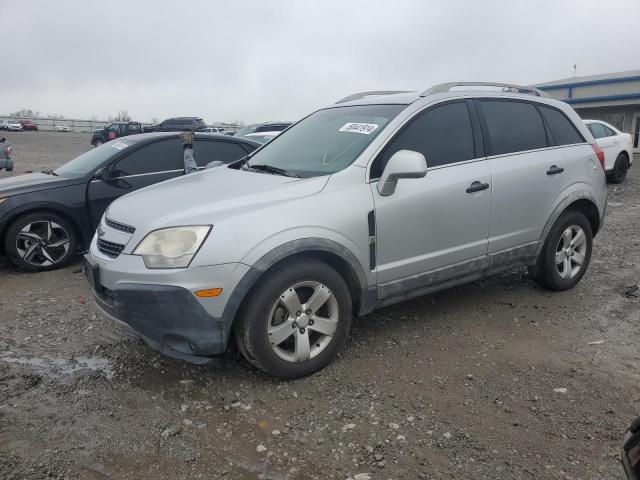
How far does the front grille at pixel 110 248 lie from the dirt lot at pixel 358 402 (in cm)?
82

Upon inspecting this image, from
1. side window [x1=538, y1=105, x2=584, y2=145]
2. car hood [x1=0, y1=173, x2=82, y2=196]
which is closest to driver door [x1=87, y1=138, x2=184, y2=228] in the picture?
car hood [x1=0, y1=173, x2=82, y2=196]

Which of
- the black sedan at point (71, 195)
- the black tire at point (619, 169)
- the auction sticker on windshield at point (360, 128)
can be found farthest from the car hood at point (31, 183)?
the black tire at point (619, 169)

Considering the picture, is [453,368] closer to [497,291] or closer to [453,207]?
[453,207]

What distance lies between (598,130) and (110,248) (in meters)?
12.1

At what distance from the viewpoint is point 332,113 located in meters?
4.46

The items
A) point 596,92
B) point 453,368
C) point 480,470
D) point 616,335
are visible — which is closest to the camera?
point 480,470

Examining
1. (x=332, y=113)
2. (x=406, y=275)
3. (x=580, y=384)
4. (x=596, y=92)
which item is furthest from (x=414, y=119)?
(x=596, y=92)

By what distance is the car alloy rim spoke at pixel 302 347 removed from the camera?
10.8 feet

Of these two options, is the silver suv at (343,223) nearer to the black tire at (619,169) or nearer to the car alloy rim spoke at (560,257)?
the car alloy rim spoke at (560,257)

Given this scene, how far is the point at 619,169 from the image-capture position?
12656 millimetres

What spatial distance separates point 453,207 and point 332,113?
4.41ft

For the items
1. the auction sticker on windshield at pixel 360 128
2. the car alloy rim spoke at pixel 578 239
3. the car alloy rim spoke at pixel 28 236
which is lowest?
the car alloy rim spoke at pixel 578 239

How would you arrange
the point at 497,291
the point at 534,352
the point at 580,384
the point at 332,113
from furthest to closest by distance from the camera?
the point at 497,291 → the point at 332,113 → the point at 534,352 → the point at 580,384

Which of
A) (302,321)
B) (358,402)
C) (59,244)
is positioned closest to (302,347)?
(302,321)
